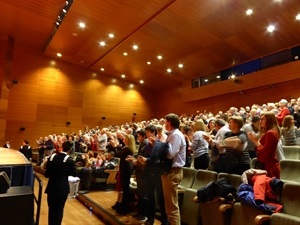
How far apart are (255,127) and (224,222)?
63.9 inches

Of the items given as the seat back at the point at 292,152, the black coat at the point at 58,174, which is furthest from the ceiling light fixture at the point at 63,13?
the seat back at the point at 292,152

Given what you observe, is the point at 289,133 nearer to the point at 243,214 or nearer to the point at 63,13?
the point at 243,214

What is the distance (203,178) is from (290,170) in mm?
868

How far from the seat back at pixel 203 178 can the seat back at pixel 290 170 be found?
25.6 inches

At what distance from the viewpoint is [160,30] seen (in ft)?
26.6

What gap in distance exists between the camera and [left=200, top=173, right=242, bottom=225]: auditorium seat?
229 cm

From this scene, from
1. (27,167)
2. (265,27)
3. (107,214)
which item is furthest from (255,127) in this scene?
(265,27)

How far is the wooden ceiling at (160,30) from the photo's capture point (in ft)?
22.2

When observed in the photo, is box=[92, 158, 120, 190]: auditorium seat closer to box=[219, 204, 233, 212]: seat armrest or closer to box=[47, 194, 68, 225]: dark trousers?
box=[47, 194, 68, 225]: dark trousers

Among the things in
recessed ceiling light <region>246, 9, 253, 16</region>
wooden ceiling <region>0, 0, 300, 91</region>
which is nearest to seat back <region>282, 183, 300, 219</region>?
wooden ceiling <region>0, 0, 300, 91</region>

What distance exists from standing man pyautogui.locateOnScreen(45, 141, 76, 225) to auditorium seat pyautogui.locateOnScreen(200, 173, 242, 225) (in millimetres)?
1394

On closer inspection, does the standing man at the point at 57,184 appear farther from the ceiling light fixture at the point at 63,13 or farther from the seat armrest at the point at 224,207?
the ceiling light fixture at the point at 63,13

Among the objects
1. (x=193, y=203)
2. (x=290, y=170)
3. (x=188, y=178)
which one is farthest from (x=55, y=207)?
(x=290, y=170)

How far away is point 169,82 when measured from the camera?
41.9ft
